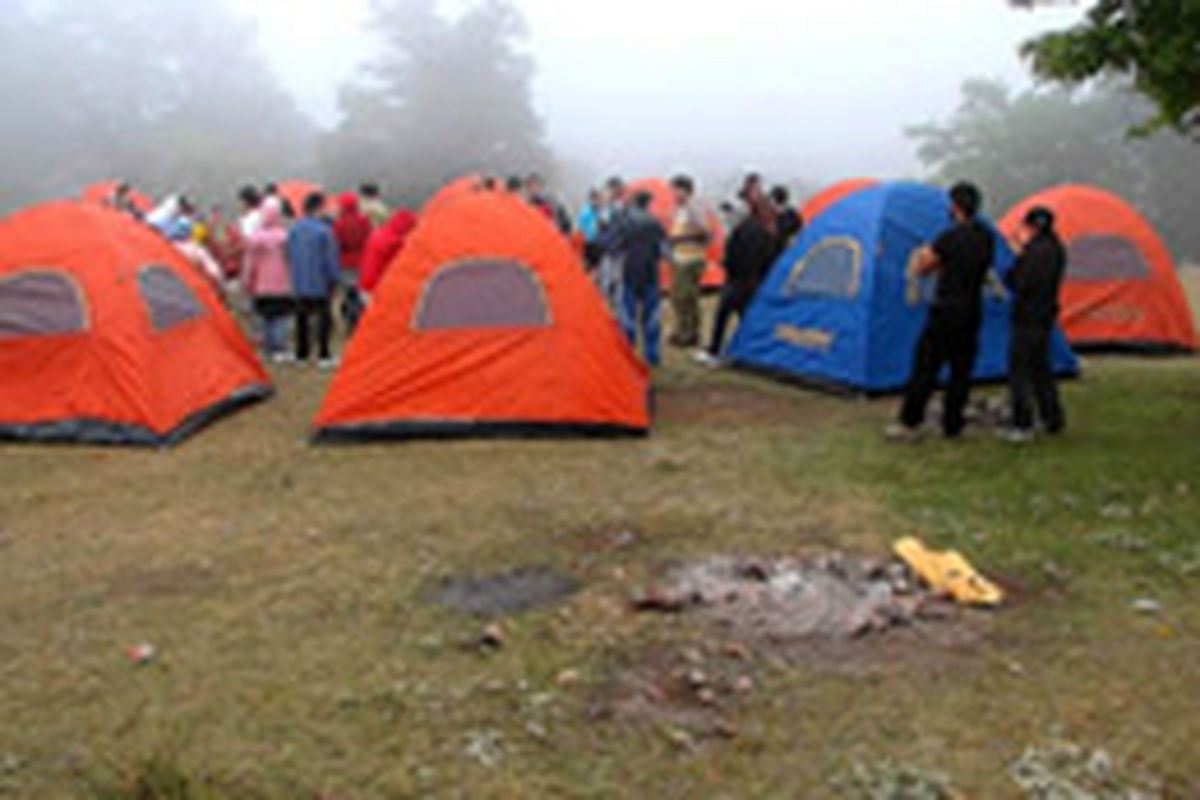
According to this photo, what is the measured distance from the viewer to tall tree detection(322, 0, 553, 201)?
147ft

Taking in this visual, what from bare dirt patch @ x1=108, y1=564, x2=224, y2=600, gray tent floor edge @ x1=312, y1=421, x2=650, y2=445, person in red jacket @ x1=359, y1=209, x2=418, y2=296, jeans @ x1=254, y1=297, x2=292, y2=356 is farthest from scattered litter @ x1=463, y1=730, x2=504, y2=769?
jeans @ x1=254, y1=297, x2=292, y2=356

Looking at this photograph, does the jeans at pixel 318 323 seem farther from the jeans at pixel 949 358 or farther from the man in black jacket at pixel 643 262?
the jeans at pixel 949 358

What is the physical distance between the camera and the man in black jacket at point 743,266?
41.7 ft

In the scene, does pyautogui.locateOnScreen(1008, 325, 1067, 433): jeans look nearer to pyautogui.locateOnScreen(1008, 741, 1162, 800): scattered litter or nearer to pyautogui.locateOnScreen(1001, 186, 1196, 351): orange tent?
pyautogui.locateOnScreen(1001, 186, 1196, 351): orange tent

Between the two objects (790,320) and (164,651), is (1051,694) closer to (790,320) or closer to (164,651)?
(164,651)

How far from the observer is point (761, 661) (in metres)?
4.89

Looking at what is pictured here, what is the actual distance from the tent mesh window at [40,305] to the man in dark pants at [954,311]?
675 cm

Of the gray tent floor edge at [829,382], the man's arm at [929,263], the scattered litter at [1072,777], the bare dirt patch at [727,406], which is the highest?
the man's arm at [929,263]

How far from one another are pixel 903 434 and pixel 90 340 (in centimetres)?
661

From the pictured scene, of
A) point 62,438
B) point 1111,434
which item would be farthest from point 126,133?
point 1111,434

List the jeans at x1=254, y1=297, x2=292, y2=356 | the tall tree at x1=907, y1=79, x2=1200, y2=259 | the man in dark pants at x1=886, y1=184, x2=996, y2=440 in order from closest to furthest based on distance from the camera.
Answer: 1. the man in dark pants at x1=886, y1=184, x2=996, y2=440
2. the jeans at x1=254, y1=297, x2=292, y2=356
3. the tall tree at x1=907, y1=79, x2=1200, y2=259

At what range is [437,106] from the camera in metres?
46.3

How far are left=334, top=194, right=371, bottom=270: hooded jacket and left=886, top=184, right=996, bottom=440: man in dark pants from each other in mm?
7330

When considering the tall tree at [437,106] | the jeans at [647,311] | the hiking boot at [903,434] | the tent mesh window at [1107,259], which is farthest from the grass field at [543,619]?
the tall tree at [437,106]
